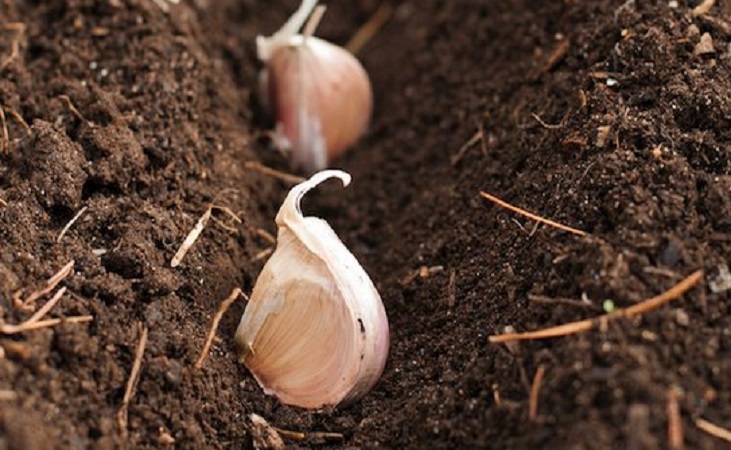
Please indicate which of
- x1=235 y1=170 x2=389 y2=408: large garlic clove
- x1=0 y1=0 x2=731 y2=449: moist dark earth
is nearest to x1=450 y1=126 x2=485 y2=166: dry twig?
x1=0 y1=0 x2=731 y2=449: moist dark earth

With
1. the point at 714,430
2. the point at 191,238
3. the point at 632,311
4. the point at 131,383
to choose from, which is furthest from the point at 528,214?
the point at 131,383

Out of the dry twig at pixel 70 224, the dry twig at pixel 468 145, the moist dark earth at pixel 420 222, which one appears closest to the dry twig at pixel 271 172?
the moist dark earth at pixel 420 222

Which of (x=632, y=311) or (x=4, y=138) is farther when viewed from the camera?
(x=4, y=138)

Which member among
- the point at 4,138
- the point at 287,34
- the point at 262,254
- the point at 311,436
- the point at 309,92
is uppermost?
the point at 4,138

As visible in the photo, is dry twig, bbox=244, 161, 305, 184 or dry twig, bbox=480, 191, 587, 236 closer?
dry twig, bbox=480, 191, 587, 236

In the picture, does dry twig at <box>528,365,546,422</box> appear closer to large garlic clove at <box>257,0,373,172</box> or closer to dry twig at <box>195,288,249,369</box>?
dry twig at <box>195,288,249,369</box>

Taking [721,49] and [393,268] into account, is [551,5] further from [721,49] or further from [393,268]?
[393,268]

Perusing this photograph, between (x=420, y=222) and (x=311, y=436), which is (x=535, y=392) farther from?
(x=420, y=222)
